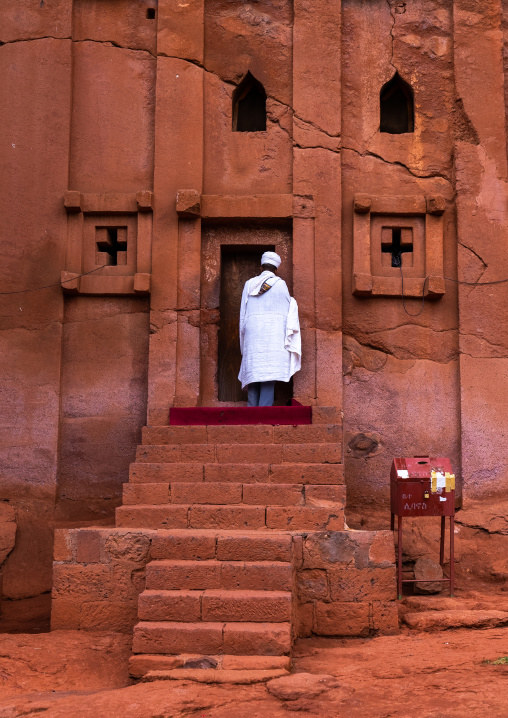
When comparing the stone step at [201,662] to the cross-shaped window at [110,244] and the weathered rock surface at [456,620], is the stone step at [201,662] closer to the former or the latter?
the weathered rock surface at [456,620]

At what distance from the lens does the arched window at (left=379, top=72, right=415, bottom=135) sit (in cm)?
923

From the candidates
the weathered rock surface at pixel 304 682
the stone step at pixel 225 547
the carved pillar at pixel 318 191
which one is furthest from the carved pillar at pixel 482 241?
the stone step at pixel 225 547

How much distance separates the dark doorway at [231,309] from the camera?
9117mm

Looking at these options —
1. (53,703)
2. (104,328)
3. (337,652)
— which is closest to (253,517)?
(337,652)

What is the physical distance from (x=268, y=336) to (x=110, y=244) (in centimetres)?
215

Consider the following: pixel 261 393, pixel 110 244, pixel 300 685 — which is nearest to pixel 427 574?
pixel 261 393

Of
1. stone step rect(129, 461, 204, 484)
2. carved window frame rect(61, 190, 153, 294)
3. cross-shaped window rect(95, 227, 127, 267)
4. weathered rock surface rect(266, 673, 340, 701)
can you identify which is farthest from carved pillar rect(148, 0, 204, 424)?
weathered rock surface rect(266, 673, 340, 701)

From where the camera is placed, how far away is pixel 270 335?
318 inches

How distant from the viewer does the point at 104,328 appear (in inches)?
342

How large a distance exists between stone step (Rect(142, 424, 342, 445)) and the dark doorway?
198 centimetres

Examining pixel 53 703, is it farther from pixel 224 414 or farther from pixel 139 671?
pixel 224 414

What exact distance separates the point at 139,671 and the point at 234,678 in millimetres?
683

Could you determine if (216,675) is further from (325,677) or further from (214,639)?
(325,677)

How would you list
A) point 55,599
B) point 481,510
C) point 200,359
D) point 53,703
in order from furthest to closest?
point 200,359, point 481,510, point 55,599, point 53,703
